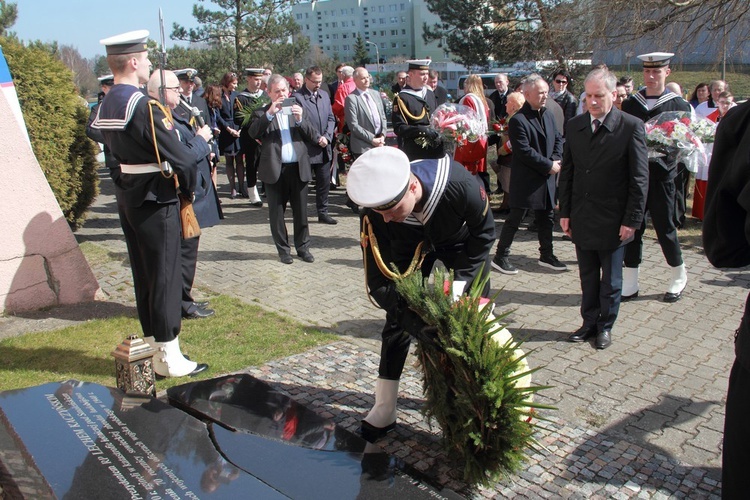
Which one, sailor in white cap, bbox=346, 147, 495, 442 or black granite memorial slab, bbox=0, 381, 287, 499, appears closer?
black granite memorial slab, bbox=0, 381, 287, 499

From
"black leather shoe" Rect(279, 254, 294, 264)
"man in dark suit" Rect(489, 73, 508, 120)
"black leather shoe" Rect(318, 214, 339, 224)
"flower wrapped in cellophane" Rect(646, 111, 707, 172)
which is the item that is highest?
"man in dark suit" Rect(489, 73, 508, 120)

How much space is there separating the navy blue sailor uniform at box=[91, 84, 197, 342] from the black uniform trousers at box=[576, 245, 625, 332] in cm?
314

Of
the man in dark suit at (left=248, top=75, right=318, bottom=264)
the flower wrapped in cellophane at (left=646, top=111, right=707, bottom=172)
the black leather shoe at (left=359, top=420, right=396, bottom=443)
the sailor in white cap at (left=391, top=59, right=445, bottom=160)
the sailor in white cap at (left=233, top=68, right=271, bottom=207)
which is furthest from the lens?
the sailor in white cap at (left=233, top=68, right=271, bottom=207)

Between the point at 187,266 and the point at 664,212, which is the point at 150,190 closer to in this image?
the point at 187,266

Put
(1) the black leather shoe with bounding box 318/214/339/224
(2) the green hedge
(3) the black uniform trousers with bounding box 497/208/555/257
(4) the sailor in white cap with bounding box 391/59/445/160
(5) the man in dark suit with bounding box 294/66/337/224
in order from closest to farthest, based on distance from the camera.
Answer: (3) the black uniform trousers with bounding box 497/208/555/257 → (4) the sailor in white cap with bounding box 391/59/445/160 → (2) the green hedge → (5) the man in dark suit with bounding box 294/66/337/224 → (1) the black leather shoe with bounding box 318/214/339/224

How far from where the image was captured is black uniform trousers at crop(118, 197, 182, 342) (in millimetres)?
4832

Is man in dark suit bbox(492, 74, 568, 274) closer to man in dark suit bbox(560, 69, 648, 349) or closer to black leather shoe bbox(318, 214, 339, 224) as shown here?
man in dark suit bbox(560, 69, 648, 349)

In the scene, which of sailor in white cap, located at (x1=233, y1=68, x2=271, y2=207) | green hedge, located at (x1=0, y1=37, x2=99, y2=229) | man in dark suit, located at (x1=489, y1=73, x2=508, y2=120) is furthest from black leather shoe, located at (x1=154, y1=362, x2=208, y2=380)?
man in dark suit, located at (x1=489, y1=73, x2=508, y2=120)

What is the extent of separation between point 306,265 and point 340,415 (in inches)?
148

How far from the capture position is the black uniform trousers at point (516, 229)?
7.44m

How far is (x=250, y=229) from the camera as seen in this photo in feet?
32.3

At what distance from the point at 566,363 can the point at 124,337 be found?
3.59m

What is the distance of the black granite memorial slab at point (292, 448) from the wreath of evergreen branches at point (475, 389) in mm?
326

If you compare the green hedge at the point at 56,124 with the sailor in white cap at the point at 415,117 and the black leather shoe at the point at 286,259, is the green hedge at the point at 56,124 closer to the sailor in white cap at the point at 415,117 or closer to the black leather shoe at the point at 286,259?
the black leather shoe at the point at 286,259
